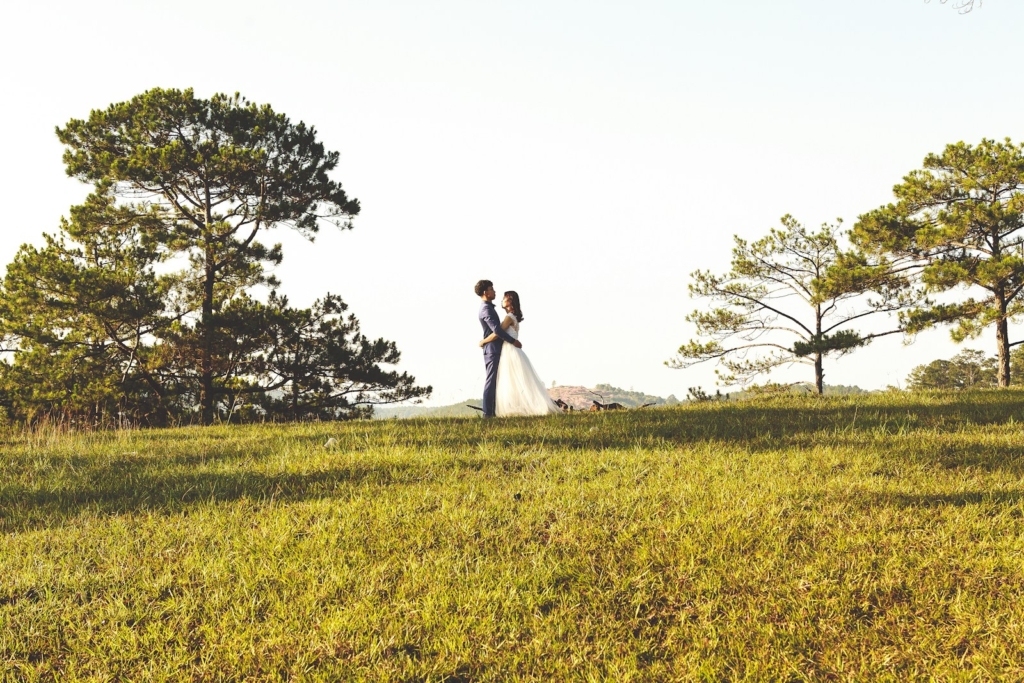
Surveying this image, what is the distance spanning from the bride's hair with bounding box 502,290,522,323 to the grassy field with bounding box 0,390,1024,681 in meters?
4.38

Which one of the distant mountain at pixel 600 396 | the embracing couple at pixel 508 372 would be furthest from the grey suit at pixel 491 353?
the distant mountain at pixel 600 396

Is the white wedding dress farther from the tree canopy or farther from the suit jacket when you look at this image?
the tree canopy

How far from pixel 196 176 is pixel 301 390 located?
8.10m

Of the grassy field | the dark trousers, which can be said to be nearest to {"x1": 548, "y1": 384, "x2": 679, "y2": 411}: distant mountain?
the dark trousers

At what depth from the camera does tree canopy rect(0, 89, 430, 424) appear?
847 inches

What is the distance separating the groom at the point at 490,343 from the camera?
1162cm

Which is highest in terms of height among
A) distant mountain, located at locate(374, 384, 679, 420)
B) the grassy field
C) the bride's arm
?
the bride's arm

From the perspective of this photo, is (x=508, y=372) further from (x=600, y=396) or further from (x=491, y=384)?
(x=600, y=396)

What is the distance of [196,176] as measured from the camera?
74.2 feet

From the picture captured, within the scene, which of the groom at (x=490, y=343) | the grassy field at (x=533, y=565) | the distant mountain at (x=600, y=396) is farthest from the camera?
the distant mountain at (x=600, y=396)

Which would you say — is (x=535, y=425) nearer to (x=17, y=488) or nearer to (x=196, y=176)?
(x=17, y=488)

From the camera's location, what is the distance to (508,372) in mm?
11938

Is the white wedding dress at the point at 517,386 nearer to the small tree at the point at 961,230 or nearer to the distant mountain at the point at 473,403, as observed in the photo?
the distant mountain at the point at 473,403

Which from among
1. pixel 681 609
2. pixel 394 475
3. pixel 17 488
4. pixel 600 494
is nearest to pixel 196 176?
pixel 17 488
